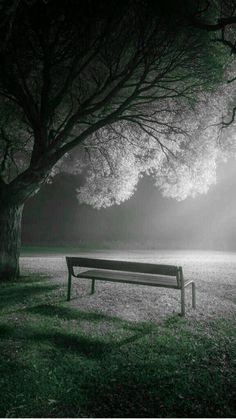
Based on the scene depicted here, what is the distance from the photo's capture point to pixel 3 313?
7.94 metres

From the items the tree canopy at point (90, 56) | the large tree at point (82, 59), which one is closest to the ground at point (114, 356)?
the large tree at point (82, 59)

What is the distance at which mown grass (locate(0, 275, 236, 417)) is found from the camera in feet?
14.0

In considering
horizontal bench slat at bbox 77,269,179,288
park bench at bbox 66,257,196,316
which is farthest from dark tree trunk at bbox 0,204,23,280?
horizontal bench slat at bbox 77,269,179,288

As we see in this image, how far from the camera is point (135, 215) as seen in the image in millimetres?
39656

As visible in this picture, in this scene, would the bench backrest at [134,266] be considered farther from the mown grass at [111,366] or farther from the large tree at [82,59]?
the large tree at [82,59]

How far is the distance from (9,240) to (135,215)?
28043 mm

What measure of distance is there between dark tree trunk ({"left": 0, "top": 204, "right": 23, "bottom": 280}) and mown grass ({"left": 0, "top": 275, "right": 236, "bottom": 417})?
410cm


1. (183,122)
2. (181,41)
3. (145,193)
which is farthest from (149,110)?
(145,193)

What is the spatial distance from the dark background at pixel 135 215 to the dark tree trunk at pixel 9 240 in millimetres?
25581

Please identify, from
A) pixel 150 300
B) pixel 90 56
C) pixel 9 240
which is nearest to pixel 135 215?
pixel 9 240

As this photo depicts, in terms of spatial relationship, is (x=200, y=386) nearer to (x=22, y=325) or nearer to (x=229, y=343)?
(x=229, y=343)

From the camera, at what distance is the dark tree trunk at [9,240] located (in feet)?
39.6

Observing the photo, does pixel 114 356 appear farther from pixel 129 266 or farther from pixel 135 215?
pixel 135 215

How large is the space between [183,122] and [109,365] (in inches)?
459
